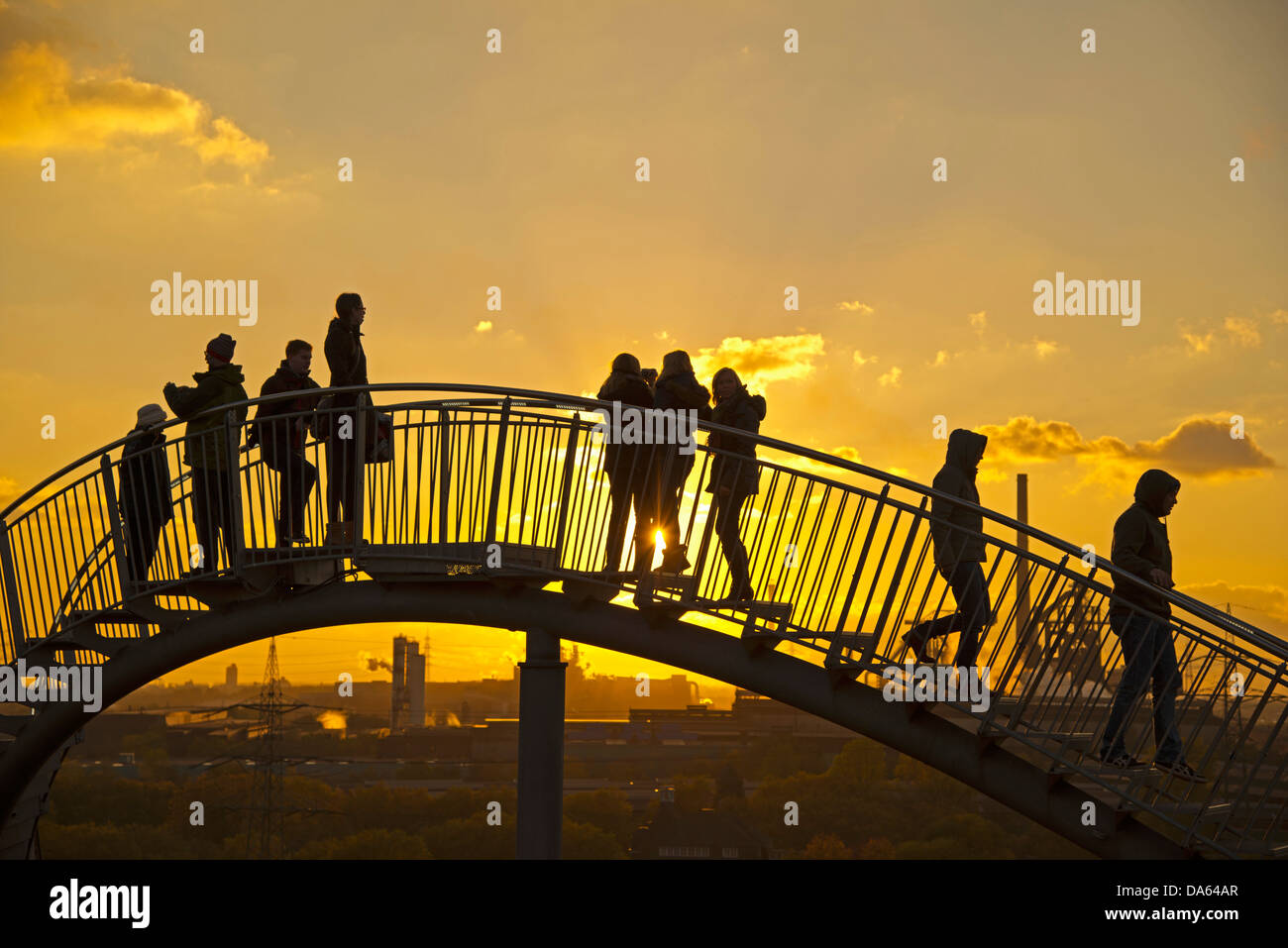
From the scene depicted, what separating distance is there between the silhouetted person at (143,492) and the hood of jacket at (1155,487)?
892 cm

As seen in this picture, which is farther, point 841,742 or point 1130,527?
point 841,742

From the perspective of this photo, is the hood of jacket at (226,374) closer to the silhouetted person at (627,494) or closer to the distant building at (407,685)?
the silhouetted person at (627,494)

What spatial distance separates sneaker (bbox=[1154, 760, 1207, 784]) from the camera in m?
8.54

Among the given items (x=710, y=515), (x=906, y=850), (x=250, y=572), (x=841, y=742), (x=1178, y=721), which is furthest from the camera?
(x=841, y=742)

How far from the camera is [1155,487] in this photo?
9500 millimetres

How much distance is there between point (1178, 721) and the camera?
350 inches

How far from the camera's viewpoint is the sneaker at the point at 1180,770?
854cm

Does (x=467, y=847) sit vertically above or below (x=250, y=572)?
below

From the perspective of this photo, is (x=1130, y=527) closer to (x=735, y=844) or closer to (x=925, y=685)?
(x=925, y=685)

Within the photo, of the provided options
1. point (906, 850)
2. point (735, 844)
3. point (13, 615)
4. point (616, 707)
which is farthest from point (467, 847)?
point (13, 615)

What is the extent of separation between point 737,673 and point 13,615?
7.68 m
